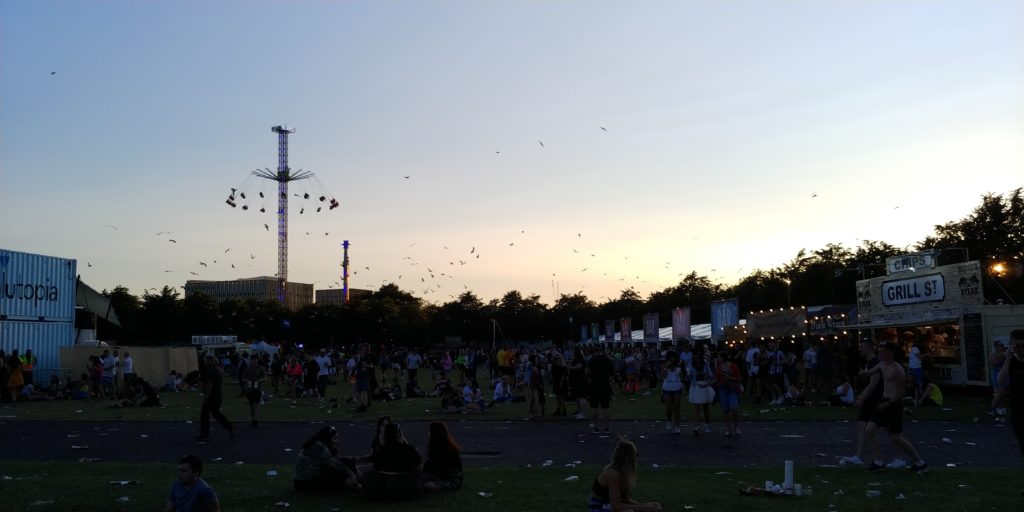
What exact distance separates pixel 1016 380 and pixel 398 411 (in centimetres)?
1708

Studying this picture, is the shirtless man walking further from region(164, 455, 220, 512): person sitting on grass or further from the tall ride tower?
the tall ride tower

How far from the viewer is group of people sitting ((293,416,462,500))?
9.36 metres

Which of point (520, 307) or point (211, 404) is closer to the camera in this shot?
point (211, 404)

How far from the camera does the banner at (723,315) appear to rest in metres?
41.8

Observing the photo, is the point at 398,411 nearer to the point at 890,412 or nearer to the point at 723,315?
the point at 890,412

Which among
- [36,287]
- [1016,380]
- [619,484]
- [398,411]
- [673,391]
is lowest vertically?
[398,411]

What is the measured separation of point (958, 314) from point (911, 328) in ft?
12.2

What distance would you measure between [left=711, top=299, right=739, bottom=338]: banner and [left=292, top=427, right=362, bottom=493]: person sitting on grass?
3409 cm

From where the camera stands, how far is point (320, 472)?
32.1 ft

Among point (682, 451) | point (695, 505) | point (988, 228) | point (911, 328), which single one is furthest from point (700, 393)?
point (988, 228)

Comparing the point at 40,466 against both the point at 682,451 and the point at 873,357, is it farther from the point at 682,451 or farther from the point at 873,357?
the point at 873,357

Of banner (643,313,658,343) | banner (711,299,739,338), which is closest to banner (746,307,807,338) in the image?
banner (711,299,739,338)

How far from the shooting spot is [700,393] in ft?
54.2

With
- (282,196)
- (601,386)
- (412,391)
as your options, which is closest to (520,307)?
(282,196)
